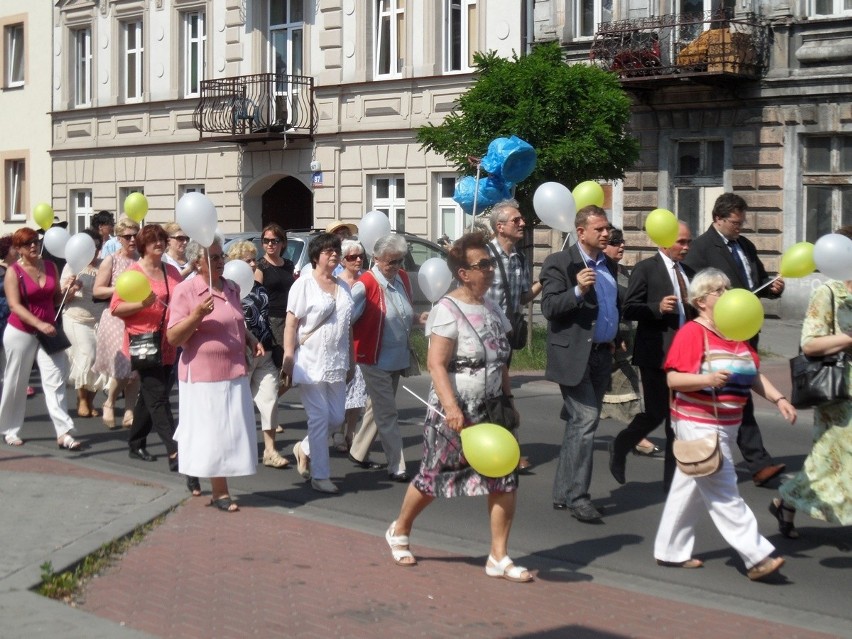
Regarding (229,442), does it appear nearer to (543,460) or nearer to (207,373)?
(207,373)

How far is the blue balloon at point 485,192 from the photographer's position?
11.5 metres

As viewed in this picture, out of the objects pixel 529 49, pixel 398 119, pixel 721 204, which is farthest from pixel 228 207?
pixel 721 204

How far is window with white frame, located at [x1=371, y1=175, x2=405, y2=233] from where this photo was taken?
2742 centimetres

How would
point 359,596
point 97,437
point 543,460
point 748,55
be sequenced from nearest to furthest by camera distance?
point 359,596, point 543,460, point 97,437, point 748,55

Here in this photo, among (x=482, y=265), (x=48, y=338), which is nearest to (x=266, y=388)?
(x=48, y=338)

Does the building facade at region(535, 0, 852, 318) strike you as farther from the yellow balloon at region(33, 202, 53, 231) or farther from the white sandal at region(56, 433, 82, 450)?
the white sandal at region(56, 433, 82, 450)

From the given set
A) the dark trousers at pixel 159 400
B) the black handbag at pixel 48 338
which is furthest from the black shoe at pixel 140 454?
the black handbag at pixel 48 338

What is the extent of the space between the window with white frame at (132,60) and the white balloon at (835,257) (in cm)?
2813

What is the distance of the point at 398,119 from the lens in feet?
88.8

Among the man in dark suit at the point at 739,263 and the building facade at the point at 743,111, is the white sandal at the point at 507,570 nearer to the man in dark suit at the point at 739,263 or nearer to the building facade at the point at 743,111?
the man in dark suit at the point at 739,263

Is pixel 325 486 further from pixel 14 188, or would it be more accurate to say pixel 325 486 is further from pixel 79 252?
pixel 14 188

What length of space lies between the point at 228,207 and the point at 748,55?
13120 millimetres

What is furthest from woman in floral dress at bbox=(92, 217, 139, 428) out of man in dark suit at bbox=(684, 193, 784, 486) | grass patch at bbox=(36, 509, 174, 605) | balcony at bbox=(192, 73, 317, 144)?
balcony at bbox=(192, 73, 317, 144)

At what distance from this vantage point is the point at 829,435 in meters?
7.31
